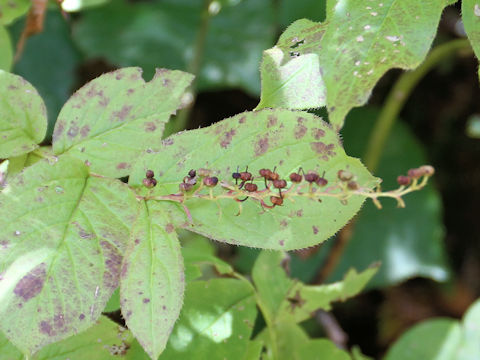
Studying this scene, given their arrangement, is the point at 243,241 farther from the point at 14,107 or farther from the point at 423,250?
the point at 423,250

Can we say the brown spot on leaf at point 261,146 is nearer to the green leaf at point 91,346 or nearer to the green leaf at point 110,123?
the green leaf at point 110,123

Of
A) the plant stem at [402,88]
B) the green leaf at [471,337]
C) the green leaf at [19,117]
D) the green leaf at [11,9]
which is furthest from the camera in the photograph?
the plant stem at [402,88]

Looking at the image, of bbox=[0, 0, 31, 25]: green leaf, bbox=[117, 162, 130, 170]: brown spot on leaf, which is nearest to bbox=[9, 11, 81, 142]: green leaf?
bbox=[0, 0, 31, 25]: green leaf

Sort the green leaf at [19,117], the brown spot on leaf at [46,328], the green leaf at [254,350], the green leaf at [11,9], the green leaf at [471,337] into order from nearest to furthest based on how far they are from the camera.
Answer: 1. the brown spot on leaf at [46,328]
2. the green leaf at [19,117]
3. the green leaf at [254,350]
4. the green leaf at [11,9]
5. the green leaf at [471,337]

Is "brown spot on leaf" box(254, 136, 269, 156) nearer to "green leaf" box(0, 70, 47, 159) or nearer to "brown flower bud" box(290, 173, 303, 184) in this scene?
"brown flower bud" box(290, 173, 303, 184)

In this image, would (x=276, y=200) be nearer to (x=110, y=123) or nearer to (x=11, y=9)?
(x=110, y=123)

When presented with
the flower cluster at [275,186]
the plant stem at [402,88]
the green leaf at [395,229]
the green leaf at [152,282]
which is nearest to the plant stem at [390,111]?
the plant stem at [402,88]
